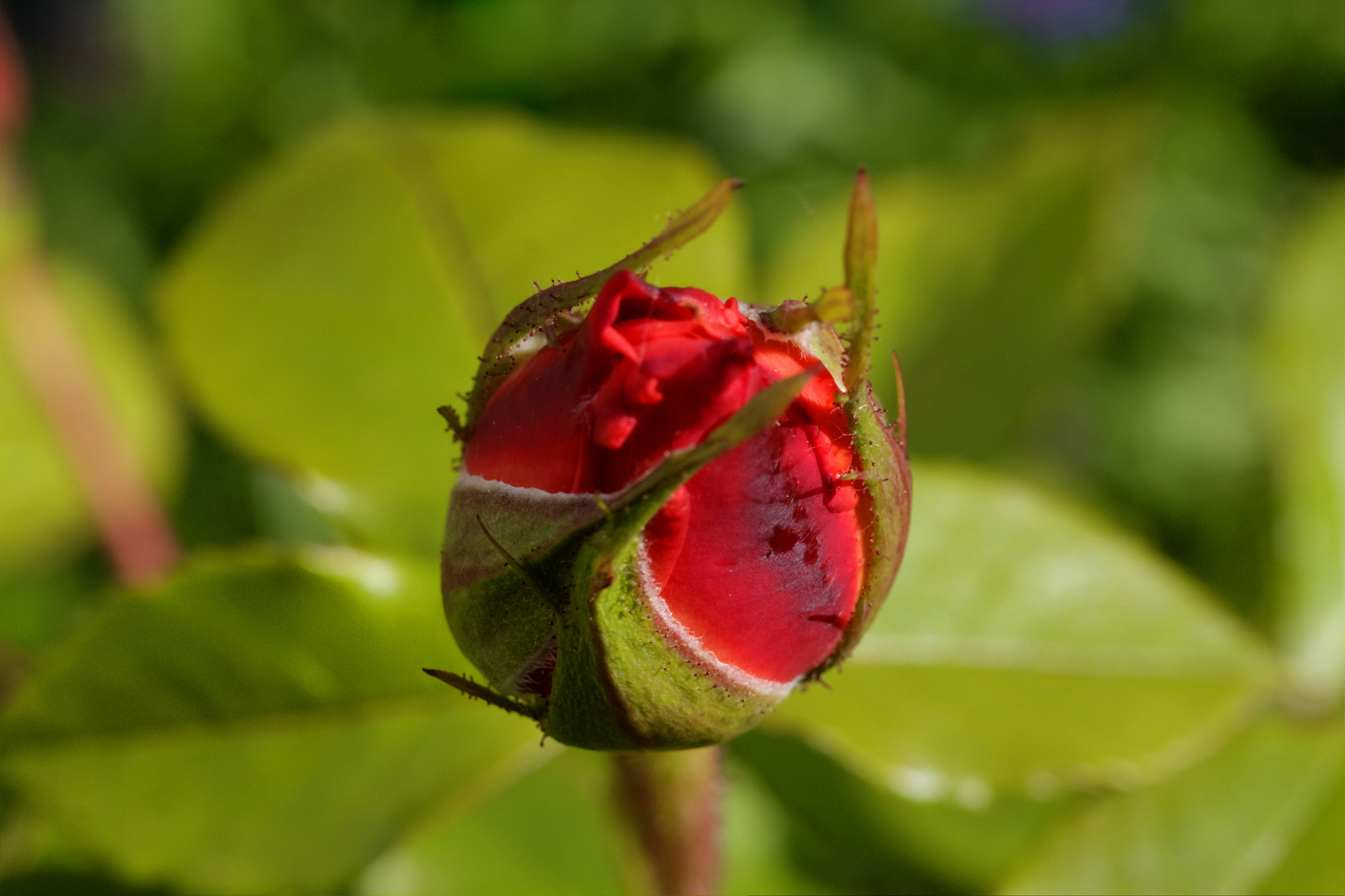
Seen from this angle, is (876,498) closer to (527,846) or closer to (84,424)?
(527,846)

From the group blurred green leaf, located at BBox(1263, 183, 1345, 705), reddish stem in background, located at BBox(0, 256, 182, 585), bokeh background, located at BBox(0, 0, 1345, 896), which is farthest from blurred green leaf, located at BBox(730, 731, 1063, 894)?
reddish stem in background, located at BBox(0, 256, 182, 585)

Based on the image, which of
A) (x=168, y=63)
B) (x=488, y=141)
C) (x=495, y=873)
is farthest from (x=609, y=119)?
(x=495, y=873)

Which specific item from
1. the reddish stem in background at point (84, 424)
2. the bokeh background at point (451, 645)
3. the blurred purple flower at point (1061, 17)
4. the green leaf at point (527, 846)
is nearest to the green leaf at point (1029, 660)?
the bokeh background at point (451, 645)

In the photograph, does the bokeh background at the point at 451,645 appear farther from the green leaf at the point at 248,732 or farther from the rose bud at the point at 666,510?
the rose bud at the point at 666,510

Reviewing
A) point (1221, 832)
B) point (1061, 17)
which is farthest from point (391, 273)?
point (1061, 17)

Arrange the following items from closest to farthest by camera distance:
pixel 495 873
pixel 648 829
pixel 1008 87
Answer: pixel 648 829 < pixel 495 873 < pixel 1008 87

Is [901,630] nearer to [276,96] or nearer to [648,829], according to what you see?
[648,829]

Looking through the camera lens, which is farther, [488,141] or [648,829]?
[488,141]
